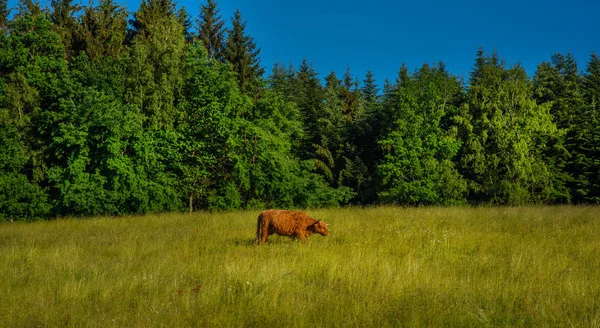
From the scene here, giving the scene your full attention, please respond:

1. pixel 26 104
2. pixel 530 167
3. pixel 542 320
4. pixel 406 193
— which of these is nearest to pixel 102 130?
pixel 26 104

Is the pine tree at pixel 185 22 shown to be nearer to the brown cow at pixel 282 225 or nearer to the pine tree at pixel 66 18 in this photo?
the pine tree at pixel 66 18

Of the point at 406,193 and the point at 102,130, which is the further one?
the point at 406,193

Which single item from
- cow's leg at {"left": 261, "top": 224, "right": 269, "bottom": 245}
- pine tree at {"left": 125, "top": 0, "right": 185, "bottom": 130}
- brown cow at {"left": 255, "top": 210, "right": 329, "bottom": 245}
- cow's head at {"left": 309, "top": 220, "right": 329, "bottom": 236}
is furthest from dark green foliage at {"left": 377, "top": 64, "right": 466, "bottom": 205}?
cow's leg at {"left": 261, "top": 224, "right": 269, "bottom": 245}

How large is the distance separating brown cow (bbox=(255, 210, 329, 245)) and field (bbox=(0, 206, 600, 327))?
362 millimetres

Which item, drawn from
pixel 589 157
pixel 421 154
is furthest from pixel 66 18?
pixel 589 157

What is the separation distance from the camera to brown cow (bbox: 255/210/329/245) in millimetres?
10633

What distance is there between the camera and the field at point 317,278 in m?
5.41

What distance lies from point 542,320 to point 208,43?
122ft

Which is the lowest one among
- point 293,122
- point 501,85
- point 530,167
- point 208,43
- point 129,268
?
point 129,268

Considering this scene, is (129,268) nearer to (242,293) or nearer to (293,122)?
(242,293)

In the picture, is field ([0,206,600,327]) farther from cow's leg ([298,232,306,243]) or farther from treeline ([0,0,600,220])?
treeline ([0,0,600,220])

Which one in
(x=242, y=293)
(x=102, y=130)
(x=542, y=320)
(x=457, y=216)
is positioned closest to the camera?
(x=542, y=320)

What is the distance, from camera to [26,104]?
2588 centimetres

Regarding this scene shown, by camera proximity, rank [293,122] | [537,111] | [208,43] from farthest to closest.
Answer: [208,43] < [537,111] < [293,122]
